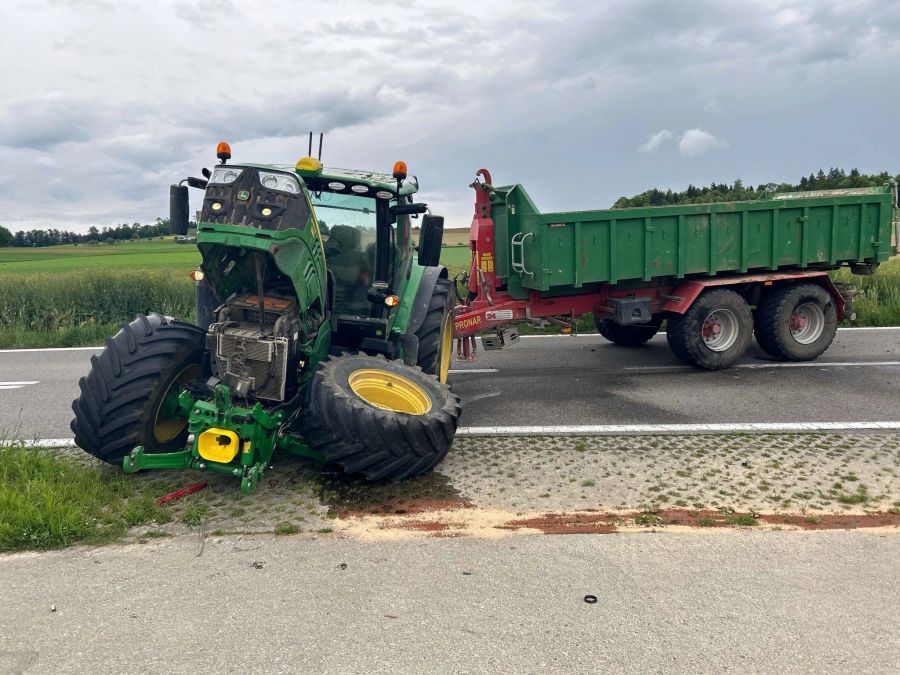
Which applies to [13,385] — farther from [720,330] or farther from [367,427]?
[720,330]

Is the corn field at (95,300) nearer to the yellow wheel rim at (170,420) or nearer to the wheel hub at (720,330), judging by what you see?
the wheel hub at (720,330)

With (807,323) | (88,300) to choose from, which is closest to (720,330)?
(807,323)

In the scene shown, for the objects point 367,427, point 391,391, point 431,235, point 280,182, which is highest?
point 280,182

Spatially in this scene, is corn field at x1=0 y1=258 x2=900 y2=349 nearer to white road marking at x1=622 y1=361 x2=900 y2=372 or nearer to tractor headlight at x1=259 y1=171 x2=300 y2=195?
white road marking at x1=622 y1=361 x2=900 y2=372

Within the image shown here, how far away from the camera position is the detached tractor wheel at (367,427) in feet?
14.6

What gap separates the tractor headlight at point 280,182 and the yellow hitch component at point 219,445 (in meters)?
1.67

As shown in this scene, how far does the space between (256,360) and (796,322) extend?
7.37 m

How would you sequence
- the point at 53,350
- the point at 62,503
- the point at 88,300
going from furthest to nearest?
the point at 88,300 → the point at 53,350 → the point at 62,503

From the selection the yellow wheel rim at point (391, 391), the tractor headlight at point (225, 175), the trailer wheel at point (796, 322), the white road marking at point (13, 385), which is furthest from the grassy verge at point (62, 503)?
the trailer wheel at point (796, 322)

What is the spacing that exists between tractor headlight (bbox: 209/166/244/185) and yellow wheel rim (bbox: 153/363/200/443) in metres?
1.41

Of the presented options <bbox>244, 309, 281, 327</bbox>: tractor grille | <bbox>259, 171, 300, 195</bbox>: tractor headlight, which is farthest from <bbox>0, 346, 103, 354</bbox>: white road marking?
<bbox>259, 171, 300, 195</bbox>: tractor headlight

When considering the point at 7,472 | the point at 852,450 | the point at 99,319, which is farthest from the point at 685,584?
the point at 99,319

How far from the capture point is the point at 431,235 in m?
5.84

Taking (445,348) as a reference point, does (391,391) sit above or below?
below
